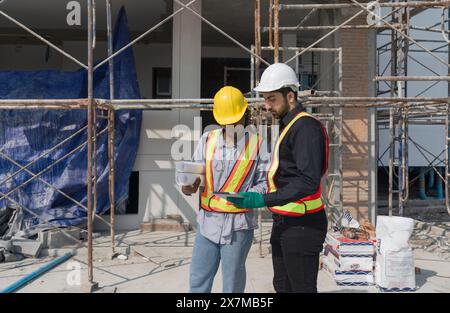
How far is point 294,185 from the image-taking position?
261 centimetres

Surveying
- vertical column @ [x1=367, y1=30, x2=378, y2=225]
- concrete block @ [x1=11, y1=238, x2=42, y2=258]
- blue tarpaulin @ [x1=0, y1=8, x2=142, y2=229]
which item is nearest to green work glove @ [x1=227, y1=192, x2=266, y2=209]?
concrete block @ [x1=11, y1=238, x2=42, y2=258]

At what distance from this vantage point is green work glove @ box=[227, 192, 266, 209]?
2672 mm

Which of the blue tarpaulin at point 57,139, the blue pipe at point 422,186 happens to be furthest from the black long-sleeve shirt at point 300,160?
the blue pipe at point 422,186

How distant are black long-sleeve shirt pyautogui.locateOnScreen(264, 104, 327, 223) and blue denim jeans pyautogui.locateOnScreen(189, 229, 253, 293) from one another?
44 cm

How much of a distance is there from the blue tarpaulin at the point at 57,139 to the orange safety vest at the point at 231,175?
4.63m

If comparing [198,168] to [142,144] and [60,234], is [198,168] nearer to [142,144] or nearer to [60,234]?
[60,234]

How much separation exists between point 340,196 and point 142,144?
148 inches

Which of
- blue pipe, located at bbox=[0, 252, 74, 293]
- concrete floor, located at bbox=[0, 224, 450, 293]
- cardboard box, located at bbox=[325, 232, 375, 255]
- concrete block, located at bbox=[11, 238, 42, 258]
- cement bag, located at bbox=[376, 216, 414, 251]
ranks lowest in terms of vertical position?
concrete floor, located at bbox=[0, 224, 450, 293]

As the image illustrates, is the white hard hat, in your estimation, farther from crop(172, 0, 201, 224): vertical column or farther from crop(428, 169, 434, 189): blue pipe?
crop(428, 169, 434, 189): blue pipe

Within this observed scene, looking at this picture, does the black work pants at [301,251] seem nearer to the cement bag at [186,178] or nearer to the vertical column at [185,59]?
the cement bag at [186,178]

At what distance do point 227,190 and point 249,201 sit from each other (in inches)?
10.9

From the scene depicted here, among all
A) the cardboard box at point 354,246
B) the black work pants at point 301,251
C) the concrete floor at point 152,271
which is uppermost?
the black work pants at point 301,251

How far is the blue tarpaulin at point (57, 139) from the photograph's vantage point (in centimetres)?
713

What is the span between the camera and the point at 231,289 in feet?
9.40
